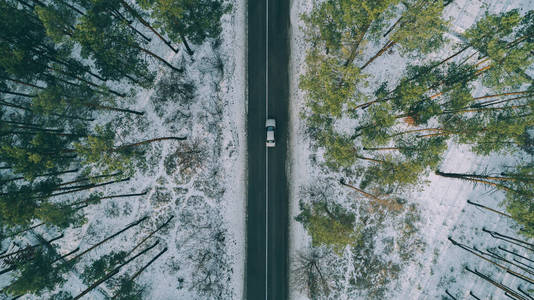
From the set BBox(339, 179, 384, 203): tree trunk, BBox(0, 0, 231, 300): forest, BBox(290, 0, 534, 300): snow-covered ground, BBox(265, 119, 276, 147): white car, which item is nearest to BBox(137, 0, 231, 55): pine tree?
BBox(0, 0, 231, 300): forest

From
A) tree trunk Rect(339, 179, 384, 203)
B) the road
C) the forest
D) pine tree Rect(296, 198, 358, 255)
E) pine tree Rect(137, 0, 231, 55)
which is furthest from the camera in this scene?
the road

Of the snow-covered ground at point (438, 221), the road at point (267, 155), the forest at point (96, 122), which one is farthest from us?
the road at point (267, 155)

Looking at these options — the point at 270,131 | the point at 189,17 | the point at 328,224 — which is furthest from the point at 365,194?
the point at 189,17

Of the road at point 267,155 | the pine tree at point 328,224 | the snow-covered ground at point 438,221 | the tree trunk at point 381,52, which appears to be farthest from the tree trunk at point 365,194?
the tree trunk at point 381,52

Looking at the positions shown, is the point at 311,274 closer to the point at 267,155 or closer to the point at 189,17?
the point at 267,155

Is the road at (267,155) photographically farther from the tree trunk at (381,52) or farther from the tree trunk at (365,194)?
the tree trunk at (381,52)

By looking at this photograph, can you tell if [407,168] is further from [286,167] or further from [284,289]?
[284,289]

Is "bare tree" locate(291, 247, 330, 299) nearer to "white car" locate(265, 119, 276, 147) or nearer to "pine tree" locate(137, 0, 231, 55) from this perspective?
"white car" locate(265, 119, 276, 147)
